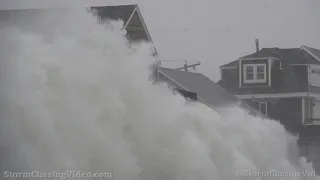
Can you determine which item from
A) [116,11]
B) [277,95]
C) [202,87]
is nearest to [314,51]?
[277,95]

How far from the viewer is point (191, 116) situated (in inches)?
249

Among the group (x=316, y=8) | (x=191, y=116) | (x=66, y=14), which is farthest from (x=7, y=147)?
(x=316, y=8)

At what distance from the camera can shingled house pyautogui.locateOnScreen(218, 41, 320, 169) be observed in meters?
6.38

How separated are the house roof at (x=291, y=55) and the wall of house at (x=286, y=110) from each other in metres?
0.43

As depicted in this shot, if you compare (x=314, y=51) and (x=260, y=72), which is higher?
(x=314, y=51)

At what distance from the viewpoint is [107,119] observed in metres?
5.89

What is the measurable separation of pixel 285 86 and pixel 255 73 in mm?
369

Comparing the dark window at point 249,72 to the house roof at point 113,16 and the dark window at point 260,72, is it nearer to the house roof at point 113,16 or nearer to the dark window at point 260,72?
the dark window at point 260,72

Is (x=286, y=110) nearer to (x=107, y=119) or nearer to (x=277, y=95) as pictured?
(x=277, y=95)

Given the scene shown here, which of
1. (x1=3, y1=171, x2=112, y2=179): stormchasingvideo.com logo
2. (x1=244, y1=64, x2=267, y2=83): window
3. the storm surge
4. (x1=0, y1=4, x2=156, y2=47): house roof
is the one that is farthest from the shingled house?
(x1=3, y1=171, x2=112, y2=179): stormchasingvideo.com logo

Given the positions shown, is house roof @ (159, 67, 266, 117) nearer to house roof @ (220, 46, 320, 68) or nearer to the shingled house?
the shingled house

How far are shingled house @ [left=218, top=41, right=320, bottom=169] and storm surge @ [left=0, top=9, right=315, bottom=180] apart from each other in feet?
0.58

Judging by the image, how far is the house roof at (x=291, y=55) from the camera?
250 inches

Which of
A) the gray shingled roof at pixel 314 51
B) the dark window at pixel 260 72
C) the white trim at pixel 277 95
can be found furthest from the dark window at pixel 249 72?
the gray shingled roof at pixel 314 51
